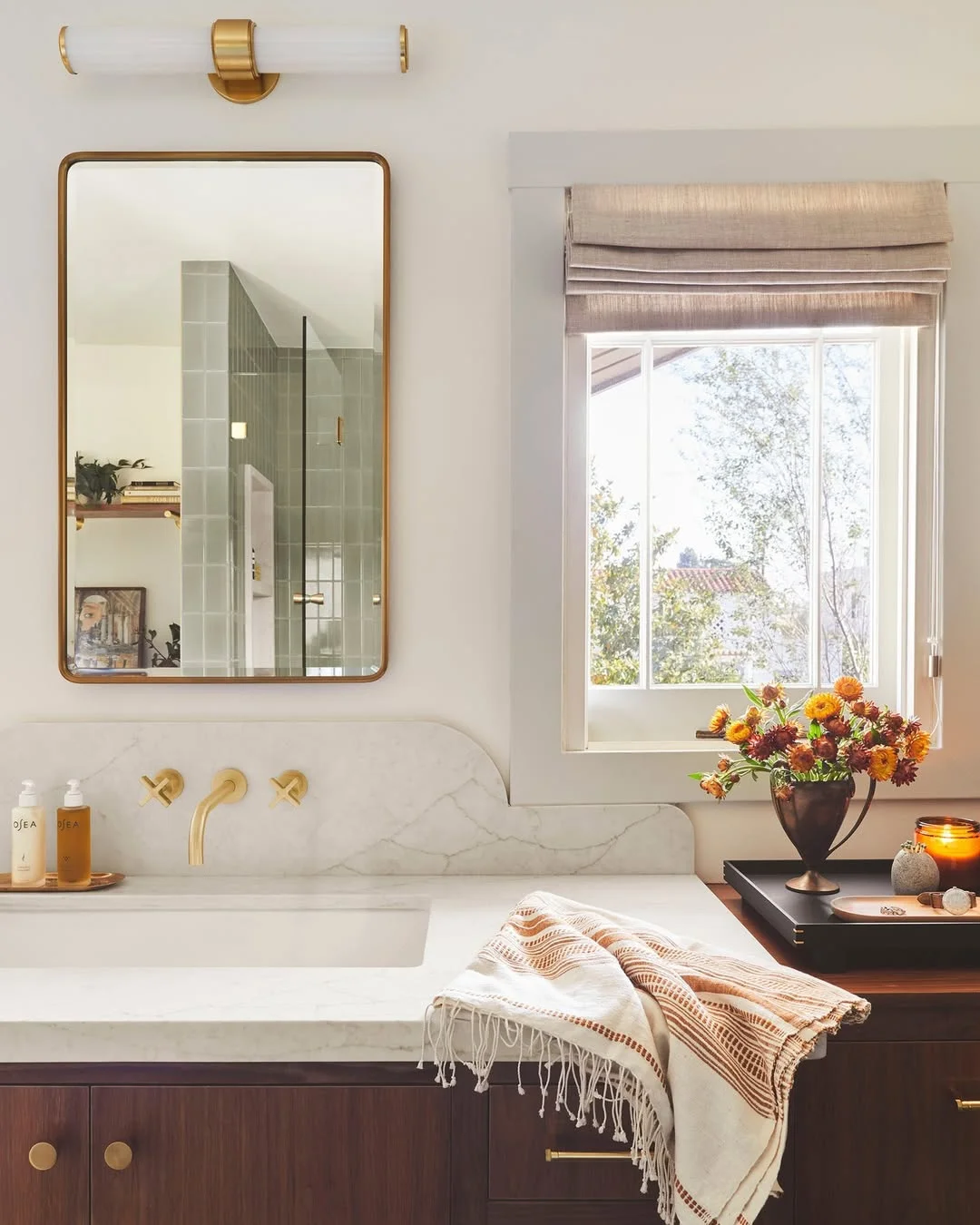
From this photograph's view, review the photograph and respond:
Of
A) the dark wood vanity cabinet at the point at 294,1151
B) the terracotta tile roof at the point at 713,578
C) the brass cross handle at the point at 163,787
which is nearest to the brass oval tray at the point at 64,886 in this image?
the brass cross handle at the point at 163,787

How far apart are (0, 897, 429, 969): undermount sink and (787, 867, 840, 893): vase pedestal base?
21.8 inches

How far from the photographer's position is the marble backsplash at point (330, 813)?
162 centimetres

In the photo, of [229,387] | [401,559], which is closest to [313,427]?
[229,387]

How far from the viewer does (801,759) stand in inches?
53.1

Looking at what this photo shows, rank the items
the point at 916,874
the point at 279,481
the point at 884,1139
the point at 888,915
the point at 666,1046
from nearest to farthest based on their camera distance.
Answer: the point at 666,1046 → the point at 884,1139 → the point at 888,915 → the point at 916,874 → the point at 279,481

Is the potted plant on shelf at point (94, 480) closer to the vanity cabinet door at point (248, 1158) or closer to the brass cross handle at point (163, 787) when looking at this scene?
the brass cross handle at point (163, 787)

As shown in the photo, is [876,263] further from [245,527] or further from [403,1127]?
[403,1127]

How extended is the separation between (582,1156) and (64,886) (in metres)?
0.90

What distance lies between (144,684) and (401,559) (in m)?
0.48

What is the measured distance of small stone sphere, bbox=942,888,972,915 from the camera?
1.28 metres

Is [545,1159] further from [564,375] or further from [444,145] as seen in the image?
[444,145]

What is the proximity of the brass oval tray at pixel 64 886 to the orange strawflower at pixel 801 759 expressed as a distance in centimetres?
106

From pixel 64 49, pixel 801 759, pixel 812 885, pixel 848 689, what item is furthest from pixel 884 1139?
pixel 64 49

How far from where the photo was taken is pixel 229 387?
1606 mm
